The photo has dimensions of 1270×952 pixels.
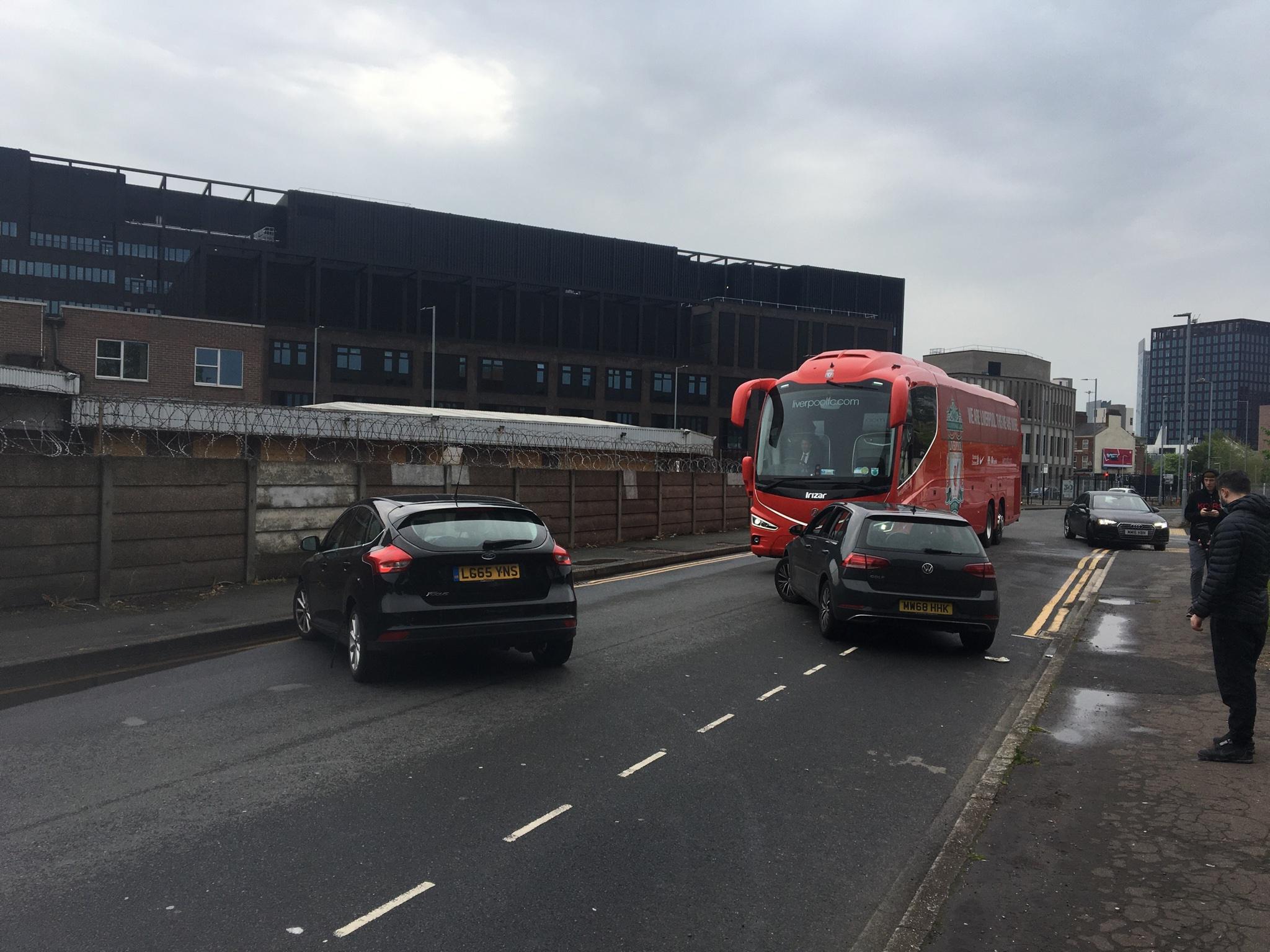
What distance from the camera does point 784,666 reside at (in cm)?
932

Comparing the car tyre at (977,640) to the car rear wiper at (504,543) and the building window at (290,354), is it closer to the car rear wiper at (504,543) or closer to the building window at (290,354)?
the car rear wiper at (504,543)

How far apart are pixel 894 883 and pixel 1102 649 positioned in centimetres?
725

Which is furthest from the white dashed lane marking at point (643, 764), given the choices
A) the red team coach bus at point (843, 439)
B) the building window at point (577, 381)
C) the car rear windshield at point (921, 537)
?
the building window at point (577, 381)

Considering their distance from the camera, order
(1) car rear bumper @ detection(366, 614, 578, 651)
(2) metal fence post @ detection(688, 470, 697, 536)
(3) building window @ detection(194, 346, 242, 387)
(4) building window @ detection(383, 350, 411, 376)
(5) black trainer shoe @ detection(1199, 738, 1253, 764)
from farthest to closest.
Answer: (4) building window @ detection(383, 350, 411, 376) < (3) building window @ detection(194, 346, 242, 387) < (2) metal fence post @ detection(688, 470, 697, 536) < (1) car rear bumper @ detection(366, 614, 578, 651) < (5) black trainer shoe @ detection(1199, 738, 1253, 764)

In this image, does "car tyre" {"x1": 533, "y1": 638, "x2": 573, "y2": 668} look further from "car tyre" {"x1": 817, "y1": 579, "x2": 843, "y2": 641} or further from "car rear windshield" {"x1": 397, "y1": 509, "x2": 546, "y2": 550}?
"car tyre" {"x1": 817, "y1": 579, "x2": 843, "y2": 641}

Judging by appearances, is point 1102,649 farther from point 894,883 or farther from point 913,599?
point 894,883

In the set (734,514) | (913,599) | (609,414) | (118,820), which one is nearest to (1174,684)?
(913,599)

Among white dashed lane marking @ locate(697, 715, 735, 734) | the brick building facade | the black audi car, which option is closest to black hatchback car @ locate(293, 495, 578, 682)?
white dashed lane marking @ locate(697, 715, 735, 734)

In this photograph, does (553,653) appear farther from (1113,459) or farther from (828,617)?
(1113,459)

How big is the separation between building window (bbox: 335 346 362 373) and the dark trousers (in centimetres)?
6140

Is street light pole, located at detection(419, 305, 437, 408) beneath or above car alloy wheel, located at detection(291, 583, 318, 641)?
above

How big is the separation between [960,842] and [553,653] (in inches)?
183

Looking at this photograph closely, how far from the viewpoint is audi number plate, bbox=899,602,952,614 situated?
32.8 feet

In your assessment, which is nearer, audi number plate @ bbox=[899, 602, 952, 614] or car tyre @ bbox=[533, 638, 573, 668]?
car tyre @ bbox=[533, 638, 573, 668]
